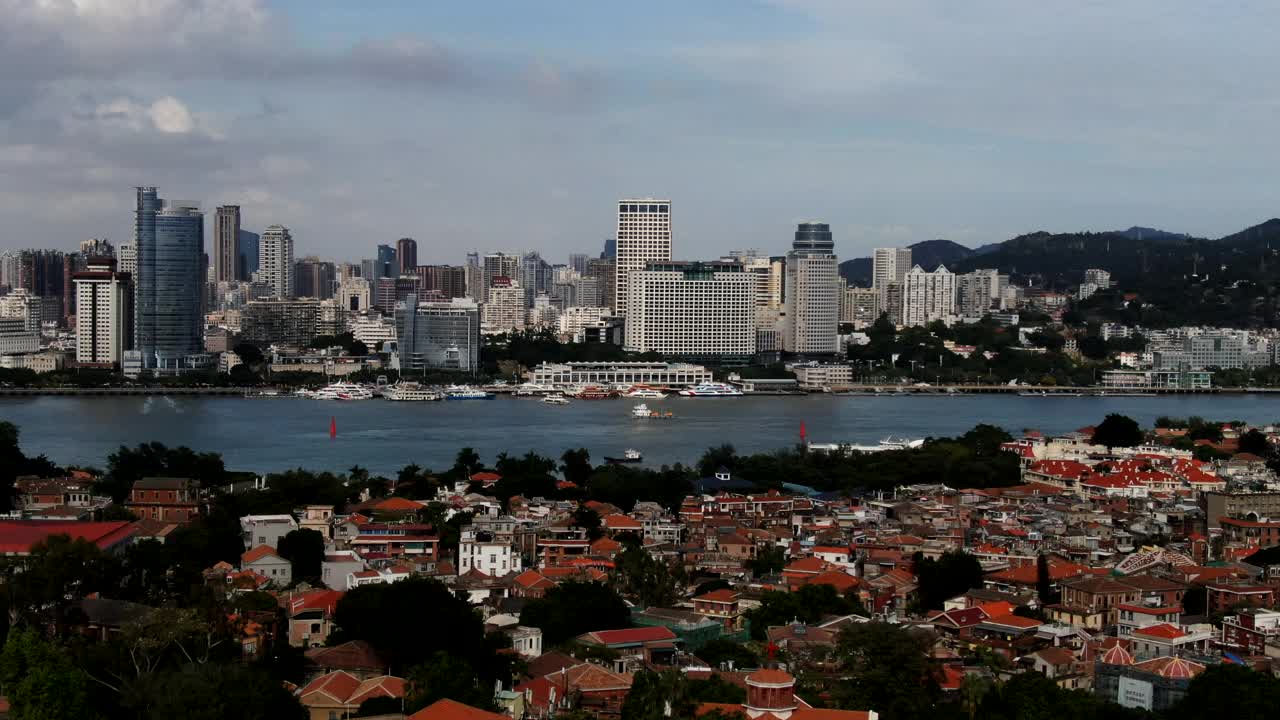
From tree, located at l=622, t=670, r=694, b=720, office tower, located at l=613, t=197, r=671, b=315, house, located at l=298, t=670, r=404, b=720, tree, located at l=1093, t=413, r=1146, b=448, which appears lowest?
house, located at l=298, t=670, r=404, b=720

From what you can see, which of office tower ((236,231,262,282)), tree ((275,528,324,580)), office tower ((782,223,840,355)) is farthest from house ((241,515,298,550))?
office tower ((236,231,262,282))

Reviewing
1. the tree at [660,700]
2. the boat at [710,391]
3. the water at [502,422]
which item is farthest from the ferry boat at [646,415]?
the tree at [660,700]

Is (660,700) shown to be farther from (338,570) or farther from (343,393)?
(343,393)

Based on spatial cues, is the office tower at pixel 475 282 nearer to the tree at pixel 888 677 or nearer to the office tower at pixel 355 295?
the office tower at pixel 355 295

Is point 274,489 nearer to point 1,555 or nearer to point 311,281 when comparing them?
point 1,555

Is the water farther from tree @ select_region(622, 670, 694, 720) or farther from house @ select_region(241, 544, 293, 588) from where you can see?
tree @ select_region(622, 670, 694, 720)
